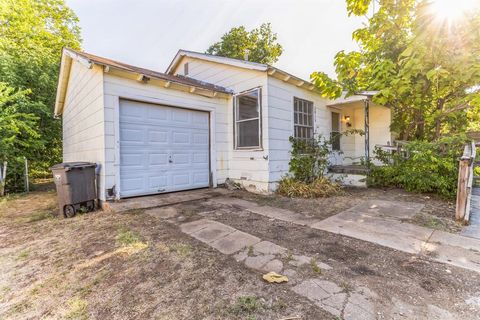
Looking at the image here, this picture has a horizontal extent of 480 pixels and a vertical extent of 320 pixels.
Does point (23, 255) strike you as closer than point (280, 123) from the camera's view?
Yes

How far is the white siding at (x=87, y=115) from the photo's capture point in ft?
15.5

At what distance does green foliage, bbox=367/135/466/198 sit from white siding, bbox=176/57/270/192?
3.57 metres

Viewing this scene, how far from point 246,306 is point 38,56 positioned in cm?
1545

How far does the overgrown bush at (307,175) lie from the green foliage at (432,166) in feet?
5.59

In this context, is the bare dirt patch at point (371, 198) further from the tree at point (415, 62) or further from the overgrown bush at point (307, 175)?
the tree at point (415, 62)

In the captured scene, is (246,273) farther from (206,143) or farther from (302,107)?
(302,107)

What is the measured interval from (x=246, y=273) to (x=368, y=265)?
1.27m

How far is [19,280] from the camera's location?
2145 mm

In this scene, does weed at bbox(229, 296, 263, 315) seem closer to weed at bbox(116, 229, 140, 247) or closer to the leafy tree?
weed at bbox(116, 229, 140, 247)

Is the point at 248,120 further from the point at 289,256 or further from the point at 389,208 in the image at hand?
the point at 289,256

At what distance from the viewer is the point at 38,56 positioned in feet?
36.2

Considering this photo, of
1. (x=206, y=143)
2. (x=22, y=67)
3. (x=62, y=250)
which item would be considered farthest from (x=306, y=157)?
(x=22, y=67)

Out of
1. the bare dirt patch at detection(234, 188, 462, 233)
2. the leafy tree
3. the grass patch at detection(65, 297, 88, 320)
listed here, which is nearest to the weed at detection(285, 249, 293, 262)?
the bare dirt patch at detection(234, 188, 462, 233)

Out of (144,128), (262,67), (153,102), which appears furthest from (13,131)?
→ (262,67)
